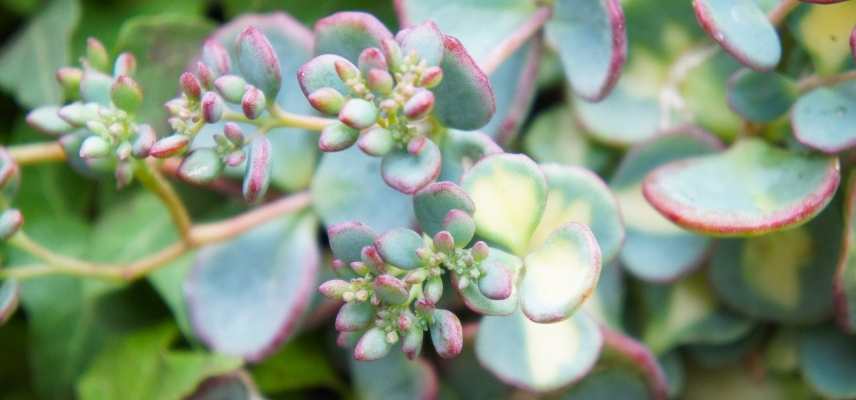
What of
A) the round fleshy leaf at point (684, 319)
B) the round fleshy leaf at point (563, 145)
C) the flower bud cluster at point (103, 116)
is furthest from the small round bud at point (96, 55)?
the round fleshy leaf at point (684, 319)

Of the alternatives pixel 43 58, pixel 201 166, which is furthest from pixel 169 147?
pixel 43 58

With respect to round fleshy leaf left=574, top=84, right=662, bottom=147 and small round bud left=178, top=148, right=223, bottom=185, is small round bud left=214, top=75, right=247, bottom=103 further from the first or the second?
round fleshy leaf left=574, top=84, right=662, bottom=147

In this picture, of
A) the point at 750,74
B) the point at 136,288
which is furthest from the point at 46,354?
the point at 750,74

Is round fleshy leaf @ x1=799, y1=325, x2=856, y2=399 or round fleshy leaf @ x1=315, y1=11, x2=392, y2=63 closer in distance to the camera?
round fleshy leaf @ x1=315, y1=11, x2=392, y2=63

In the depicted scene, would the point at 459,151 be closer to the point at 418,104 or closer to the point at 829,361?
the point at 418,104

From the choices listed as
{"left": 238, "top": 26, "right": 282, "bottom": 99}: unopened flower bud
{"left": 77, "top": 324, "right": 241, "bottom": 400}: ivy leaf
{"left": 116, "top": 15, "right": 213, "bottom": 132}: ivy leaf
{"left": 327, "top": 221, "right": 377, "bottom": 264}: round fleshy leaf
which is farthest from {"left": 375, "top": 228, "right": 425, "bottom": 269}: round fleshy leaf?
{"left": 116, "top": 15, "right": 213, "bottom": 132}: ivy leaf

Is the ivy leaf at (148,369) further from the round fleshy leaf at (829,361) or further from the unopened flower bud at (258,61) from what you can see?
the round fleshy leaf at (829,361)

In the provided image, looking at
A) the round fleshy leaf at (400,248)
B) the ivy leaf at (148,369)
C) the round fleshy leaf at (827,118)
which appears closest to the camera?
the round fleshy leaf at (400,248)
